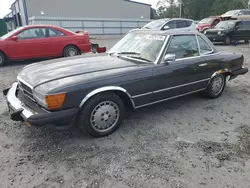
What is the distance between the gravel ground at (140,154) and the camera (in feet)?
7.84

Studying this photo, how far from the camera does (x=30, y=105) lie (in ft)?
9.82

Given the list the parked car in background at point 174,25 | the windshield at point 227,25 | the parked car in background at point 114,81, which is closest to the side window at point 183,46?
the parked car in background at point 114,81

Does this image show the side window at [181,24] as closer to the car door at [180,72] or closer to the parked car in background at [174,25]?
the parked car in background at [174,25]

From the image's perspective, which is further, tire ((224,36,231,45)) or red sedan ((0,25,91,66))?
tire ((224,36,231,45))

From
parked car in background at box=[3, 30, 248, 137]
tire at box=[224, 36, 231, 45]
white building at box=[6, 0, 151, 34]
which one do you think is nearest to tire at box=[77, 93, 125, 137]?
parked car in background at box=[3, 30, 248, 137]

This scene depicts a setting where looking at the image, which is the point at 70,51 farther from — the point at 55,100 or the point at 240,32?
the point at 240,32

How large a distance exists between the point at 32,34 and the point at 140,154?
6958 mm

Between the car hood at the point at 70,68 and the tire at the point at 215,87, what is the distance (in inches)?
82.4

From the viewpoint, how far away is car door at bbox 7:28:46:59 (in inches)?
301

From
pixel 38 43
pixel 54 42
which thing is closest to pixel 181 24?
pixel 54 42

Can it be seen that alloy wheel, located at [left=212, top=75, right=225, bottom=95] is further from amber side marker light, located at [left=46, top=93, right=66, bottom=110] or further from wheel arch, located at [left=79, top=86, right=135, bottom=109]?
amber side marker light, located at [left=46, top=93, right=66, bottom=110]

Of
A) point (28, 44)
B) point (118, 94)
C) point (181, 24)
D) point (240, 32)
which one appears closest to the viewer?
point (118, 94)

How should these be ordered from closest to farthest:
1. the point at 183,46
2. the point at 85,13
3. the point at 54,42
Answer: the point at 183,46
the point at 54,42
the point at 85,13

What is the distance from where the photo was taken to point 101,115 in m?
3.11
